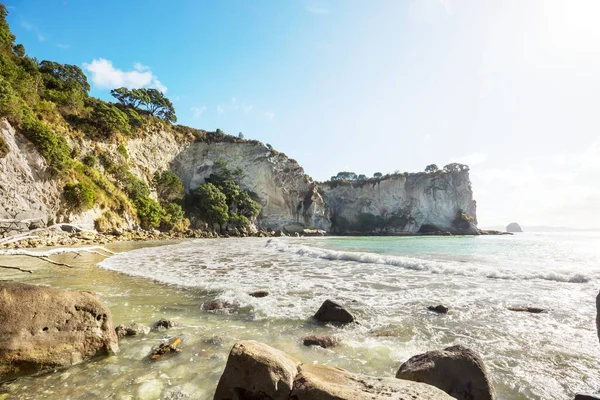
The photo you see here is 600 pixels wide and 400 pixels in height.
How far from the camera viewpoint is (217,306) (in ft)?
19.4

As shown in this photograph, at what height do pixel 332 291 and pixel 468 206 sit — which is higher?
pixel 468 206

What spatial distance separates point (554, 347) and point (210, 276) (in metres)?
8.99

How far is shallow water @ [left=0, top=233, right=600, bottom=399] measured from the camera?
10.3ft

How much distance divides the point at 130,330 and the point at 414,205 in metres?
79.6

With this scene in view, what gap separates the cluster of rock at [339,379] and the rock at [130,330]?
9.11ft

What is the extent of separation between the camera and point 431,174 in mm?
74938

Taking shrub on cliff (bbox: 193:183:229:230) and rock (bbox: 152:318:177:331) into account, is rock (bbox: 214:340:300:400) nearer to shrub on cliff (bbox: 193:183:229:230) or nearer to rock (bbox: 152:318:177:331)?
rock (bbox: 152:318:177:331)

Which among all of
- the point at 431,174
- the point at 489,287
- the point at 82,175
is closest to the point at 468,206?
the point at 431,174

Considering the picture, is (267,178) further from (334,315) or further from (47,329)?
(47,329)

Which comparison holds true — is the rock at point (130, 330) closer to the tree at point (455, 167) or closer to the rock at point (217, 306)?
the rock at point (217, 306)

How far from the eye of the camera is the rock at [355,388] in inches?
75.1

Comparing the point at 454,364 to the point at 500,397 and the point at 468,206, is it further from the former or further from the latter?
the point at 468,206

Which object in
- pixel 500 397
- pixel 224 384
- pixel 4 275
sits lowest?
pixel 4 275

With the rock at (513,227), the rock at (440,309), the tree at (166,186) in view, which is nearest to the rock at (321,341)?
the rock at (440,309)
